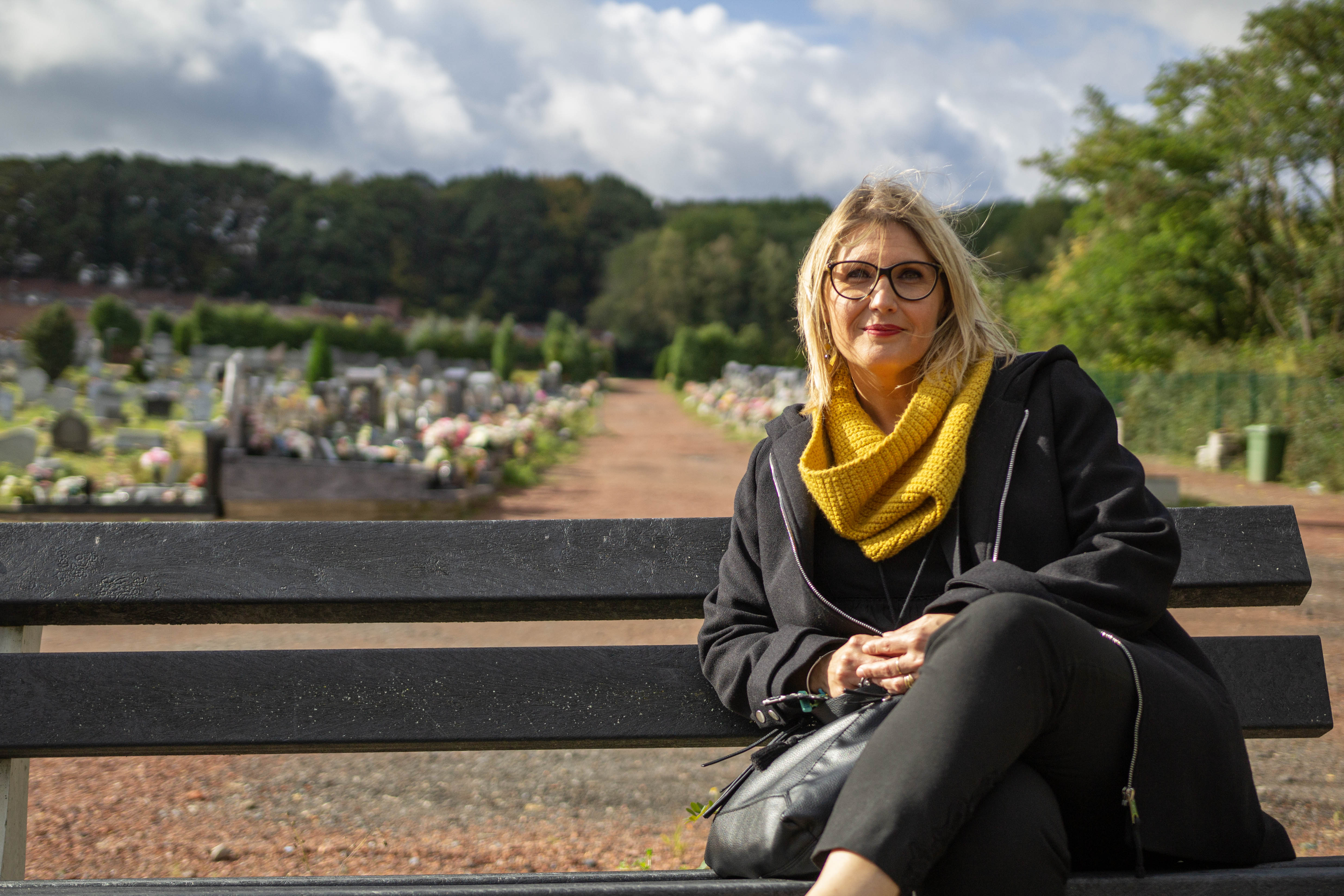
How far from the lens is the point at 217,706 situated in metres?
2.03

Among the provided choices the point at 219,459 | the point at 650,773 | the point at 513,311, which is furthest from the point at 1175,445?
the point at 513,311

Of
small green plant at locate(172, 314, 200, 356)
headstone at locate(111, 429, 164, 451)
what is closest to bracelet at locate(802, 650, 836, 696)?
headstone at locate(111, 429, 164, 451)

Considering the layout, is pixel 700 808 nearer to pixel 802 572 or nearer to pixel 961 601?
pixel 802 572

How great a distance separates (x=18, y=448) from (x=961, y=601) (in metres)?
11.9

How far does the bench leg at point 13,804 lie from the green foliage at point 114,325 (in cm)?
3032

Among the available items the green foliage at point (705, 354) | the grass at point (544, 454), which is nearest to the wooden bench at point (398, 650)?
the grass at point (544, 454)

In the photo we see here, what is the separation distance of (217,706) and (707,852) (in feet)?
3.27

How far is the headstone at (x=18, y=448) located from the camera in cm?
1093

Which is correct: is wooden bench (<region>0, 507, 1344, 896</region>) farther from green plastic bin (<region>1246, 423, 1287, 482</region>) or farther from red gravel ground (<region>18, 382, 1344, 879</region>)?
green plastic bin (<region>1246, 423, 1287, 482</region>)

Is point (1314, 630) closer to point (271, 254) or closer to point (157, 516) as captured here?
point (157, 516)

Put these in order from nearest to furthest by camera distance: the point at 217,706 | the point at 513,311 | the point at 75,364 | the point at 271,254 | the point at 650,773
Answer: the point at 217,706 < the point at 650,773 < the point at 75,364 < the point at 271,254 < the point at 513,311

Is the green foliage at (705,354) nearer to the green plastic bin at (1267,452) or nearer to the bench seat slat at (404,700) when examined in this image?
the green plastic bin at (1267,452)

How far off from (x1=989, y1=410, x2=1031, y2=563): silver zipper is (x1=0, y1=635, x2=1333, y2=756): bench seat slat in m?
0.57

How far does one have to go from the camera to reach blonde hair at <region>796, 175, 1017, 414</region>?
2.01 meters
